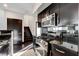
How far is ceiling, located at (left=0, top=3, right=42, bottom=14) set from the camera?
1.35m

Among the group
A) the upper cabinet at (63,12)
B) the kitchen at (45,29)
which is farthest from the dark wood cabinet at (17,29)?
the upper cabinet at (63,12)

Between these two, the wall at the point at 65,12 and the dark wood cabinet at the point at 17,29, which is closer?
the wall at the point at 65,12

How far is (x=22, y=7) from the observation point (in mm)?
1402

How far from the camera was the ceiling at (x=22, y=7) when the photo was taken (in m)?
1.35

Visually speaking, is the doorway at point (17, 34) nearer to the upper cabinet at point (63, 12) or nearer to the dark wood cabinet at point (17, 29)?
the dark wood cabinet at point (17, 29)

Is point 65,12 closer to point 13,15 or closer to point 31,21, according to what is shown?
point 31,21

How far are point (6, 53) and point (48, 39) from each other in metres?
0.68

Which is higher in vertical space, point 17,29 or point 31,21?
point 31,21

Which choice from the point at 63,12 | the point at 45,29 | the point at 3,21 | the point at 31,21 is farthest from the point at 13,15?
the point at 63,12

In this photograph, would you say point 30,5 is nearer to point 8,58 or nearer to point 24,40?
point 24,40

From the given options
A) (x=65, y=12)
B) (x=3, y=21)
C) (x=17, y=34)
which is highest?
(x=65, y=12)

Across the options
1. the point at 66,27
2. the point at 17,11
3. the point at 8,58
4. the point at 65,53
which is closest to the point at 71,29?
the point at 66,27

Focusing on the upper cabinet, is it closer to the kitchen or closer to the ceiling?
the kitchen

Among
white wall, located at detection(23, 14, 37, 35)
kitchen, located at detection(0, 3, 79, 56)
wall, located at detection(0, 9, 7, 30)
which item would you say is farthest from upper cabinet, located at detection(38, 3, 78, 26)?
wall, located at detection(0, 9, 7, 30)
